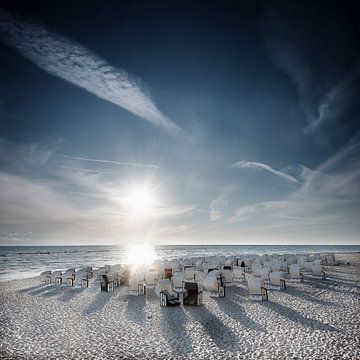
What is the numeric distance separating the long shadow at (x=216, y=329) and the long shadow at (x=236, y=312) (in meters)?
0.65

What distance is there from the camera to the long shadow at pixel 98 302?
37.2ft

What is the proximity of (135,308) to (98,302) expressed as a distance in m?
2.20

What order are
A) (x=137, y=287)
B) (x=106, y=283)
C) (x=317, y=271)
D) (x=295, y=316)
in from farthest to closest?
1. (x=317, y=271)
2. (x=106, y=283)
3. (x=137, y=287)
4. (x=295, y=316)

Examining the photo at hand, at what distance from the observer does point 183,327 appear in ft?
29.1

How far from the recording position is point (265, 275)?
16.5m

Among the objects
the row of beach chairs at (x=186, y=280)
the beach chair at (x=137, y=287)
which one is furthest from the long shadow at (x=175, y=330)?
the beach chair at (x=137, y=287)

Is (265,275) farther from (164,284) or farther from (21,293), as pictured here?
(21,293)

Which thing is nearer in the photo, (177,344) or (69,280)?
(177,344)

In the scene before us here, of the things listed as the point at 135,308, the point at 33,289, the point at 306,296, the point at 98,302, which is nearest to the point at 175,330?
the point at 135,308

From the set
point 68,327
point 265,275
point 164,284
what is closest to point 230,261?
point 265,275

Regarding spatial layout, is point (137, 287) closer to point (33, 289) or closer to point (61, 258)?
point (33, 289)

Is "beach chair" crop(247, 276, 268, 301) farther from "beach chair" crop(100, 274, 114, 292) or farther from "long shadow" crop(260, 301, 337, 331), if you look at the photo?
"beach chair" crop(100, 274, 114, 292)

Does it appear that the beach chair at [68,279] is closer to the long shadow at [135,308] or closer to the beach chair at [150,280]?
the beach chair at [150,280]

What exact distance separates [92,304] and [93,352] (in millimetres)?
5830
